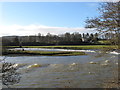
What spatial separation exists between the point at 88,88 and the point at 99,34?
4664 millimetres

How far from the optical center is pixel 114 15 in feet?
20.0

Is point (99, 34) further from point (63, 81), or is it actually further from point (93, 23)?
point (63, 81)

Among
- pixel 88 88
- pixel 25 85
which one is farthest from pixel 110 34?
pixel 25 85

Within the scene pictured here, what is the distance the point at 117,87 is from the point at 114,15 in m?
5.00

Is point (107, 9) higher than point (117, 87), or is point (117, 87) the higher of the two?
point (107, 9)

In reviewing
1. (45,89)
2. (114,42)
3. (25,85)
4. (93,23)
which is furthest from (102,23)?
(25,85)

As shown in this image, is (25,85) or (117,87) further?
(25,85)

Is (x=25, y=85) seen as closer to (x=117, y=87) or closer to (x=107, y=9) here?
(x=117, y=87)

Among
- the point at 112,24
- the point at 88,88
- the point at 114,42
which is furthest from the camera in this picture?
the point at 88,88

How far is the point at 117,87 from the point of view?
888cm

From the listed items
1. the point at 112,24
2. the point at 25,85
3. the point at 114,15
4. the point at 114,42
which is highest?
the point at 114,15

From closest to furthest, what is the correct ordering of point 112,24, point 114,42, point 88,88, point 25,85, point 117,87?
1. point 112,24
2. point 114,42
3. point 117,87
4. point 88,88
5. point 25,85

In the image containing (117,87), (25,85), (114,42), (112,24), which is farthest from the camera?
(25,85)

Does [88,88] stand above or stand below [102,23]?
below
